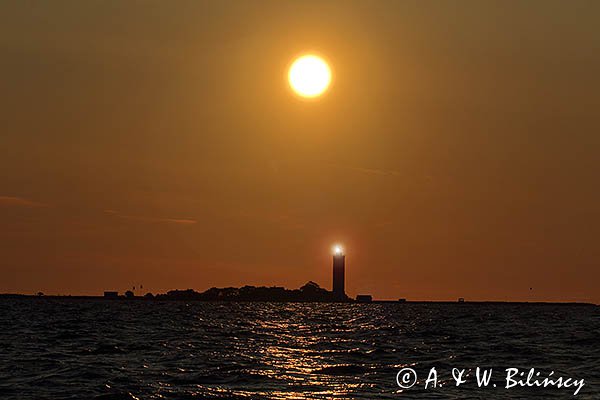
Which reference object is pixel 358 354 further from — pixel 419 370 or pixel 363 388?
pixel 363 388

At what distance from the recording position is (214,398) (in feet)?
128

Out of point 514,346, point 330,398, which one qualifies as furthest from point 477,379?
point 514,346

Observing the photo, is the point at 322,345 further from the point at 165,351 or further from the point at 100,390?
the point at 100,390

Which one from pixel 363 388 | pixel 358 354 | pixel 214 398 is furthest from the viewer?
pixel 358 354

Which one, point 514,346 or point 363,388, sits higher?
point 514,346

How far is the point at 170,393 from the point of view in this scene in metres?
40.3

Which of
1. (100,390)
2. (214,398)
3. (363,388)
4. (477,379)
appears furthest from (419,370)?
(100,390)

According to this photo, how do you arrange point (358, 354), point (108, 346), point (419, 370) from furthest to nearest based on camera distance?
point (108, 346), point (358, 354), point (419, 370)

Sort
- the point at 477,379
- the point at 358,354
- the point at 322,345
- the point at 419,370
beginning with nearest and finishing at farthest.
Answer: the point at 477,379 < the point at 419,370 < the point at 358,354 < the point at 322,345

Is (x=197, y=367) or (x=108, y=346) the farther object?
(x=108, y=346)

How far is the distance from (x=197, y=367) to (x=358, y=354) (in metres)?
A: 13.7

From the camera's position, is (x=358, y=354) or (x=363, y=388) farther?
(x=358, y=354)

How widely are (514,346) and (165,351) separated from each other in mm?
26874

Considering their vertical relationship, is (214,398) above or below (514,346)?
below
